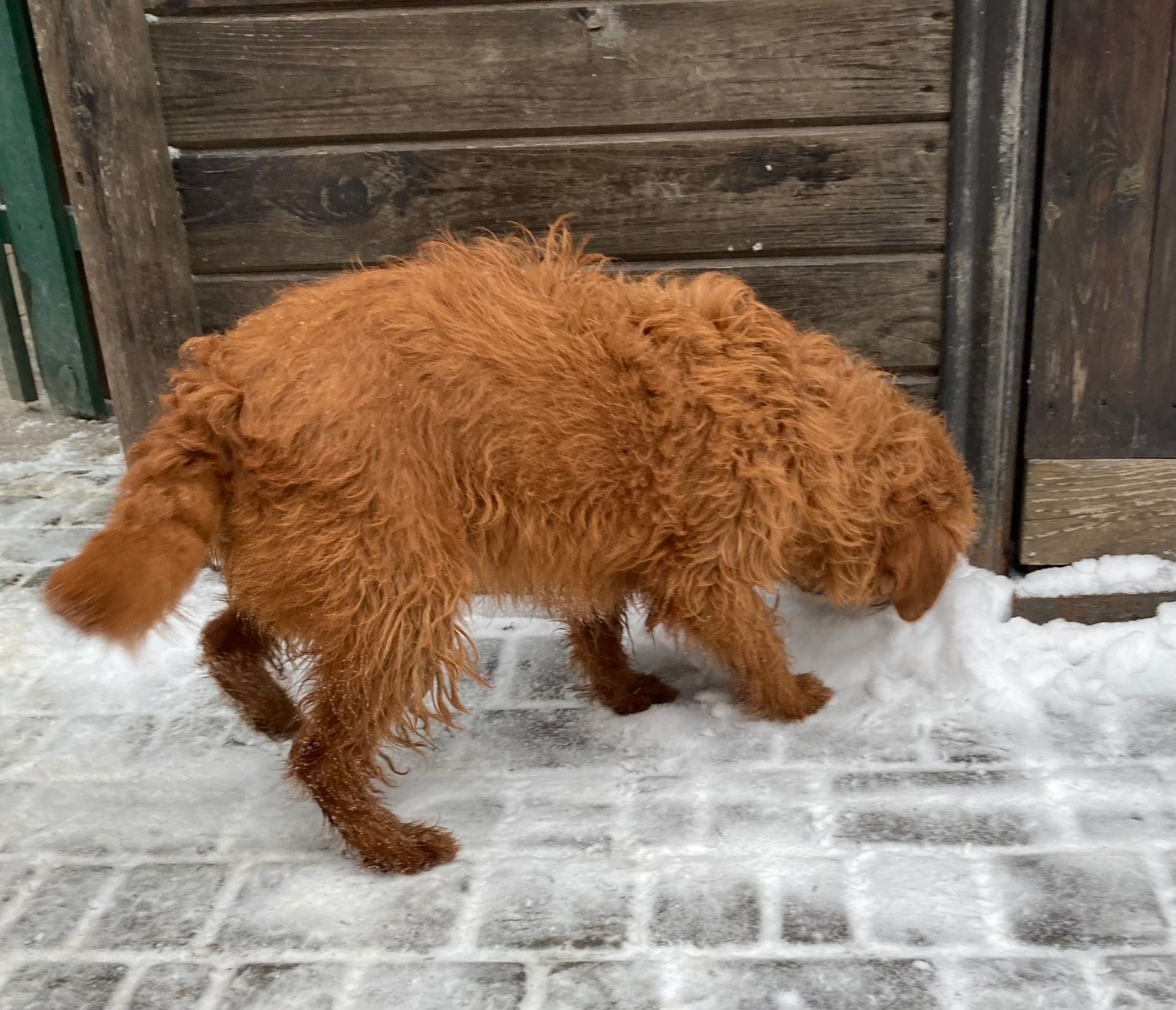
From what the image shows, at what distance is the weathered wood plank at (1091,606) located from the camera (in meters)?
3.42

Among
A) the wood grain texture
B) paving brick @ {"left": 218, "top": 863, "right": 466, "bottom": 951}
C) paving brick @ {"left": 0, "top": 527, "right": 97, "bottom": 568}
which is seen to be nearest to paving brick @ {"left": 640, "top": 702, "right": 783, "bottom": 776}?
paving brick @ {"left": 218, "top": 863, "right": 466, "bottom": 951}

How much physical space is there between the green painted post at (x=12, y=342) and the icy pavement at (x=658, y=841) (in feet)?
8.67

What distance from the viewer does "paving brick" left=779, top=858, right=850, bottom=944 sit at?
228 centimetres

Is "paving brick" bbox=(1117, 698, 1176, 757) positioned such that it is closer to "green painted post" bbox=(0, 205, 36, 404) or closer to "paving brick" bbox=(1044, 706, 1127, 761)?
"paving brick" bbox=(1044, 706, 1127, 761)

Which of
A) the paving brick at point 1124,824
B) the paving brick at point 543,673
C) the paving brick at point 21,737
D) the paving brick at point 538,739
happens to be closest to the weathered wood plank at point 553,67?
the paving brick at point 543,673

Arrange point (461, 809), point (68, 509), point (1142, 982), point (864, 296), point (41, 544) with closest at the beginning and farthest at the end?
point (1142, 982)
point (461, 809)
point (864, 296)
point (41, 544)
point (68, 509)

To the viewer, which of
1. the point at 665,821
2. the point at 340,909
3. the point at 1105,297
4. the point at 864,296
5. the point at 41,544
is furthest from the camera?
the point at 41,544

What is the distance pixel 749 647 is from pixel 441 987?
1.11 m

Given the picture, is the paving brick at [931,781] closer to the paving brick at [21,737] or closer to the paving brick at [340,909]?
the paving brick at [340,909]

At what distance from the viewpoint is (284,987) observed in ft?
7.32

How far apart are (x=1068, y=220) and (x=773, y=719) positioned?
5.40 ft

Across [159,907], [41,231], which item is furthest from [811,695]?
[41,231]

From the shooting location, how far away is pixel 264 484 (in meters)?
2.34

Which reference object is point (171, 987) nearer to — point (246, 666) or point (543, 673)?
point (246, 666)
